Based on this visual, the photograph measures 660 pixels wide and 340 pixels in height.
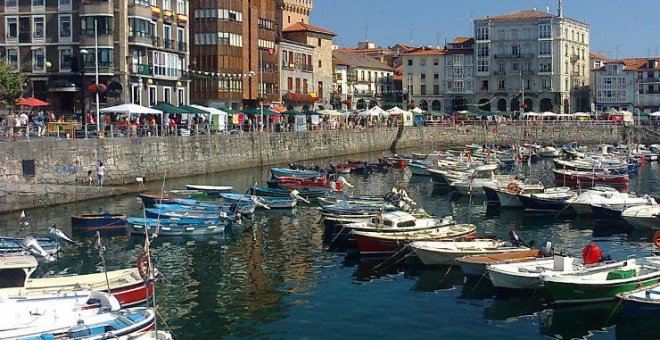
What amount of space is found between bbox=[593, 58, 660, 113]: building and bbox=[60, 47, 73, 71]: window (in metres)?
97.6

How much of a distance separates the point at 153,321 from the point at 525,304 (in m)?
13.2

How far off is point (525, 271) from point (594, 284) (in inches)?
105

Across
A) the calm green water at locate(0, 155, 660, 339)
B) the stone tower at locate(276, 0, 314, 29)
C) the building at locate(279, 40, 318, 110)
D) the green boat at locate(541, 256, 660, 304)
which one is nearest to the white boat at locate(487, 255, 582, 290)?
the calm green water at locate(0, 155, 660, 339)

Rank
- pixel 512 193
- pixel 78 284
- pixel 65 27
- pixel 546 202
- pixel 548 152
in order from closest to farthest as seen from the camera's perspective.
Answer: pixel 78 284 < pixel 546 202 < pixel 512 193 < pixel 65 27 < pixel 548 152

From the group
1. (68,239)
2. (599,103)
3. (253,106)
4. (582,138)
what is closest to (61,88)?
(253,106)

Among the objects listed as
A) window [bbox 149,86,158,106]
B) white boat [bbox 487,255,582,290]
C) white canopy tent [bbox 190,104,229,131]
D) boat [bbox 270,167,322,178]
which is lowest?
white boat [bbox 487,255,582,290]

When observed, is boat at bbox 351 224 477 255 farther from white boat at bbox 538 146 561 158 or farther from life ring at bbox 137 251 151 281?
white boat at bbox 538 146 561 158

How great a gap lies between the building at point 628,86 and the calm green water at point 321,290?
342ft

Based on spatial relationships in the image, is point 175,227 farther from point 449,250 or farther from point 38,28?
point 38,28

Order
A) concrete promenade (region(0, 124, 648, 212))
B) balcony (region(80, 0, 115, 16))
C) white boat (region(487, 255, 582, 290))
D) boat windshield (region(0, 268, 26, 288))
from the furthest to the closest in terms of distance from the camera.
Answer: balcony (region(80, 0, 115, 16)) < concrete promenade (region(0, 124, 648, 212)) < white boat (region(487, 255, 582, 290)) < boat windshield (region(0, 268, 26, 288))

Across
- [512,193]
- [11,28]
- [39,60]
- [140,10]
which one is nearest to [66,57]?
[39,60]

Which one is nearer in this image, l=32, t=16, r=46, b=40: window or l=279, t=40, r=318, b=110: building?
l=32, t=16, r=46, b=40: window

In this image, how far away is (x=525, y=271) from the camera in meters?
30.7

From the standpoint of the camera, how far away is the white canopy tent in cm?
7609
